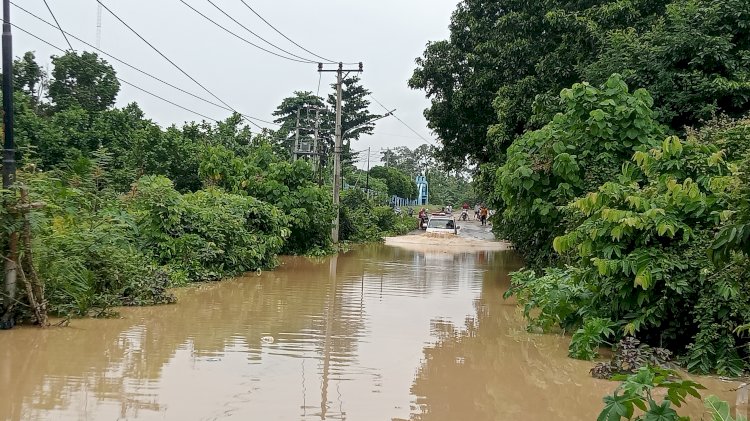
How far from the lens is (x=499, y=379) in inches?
295

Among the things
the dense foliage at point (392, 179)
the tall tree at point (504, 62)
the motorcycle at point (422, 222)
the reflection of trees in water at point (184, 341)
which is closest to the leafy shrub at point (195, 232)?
the reflection of trees in water at point (184, 341)

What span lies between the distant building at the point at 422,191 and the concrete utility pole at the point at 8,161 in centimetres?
7268

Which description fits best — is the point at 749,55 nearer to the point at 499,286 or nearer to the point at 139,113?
the point at 499,286

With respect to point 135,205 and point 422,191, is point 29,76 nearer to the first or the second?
point 135,205

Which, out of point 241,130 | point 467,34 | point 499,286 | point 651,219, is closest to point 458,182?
point 241,130

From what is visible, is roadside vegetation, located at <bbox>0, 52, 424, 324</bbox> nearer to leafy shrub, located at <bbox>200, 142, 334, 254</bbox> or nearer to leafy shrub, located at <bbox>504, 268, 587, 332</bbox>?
leafy shrub, located at <bbox>200, 142, 334, 254</bbox>

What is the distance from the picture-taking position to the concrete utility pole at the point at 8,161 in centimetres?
860

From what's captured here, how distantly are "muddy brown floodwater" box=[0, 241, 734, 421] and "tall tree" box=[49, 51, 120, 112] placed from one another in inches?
948

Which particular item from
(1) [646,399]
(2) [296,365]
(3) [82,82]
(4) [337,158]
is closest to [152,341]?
(2) [296,365]

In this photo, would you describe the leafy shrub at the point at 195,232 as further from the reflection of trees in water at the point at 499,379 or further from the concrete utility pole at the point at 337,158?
the concrete utility pole at the point at 337,158

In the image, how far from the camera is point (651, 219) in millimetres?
A: 7969

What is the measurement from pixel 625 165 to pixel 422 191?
237ft

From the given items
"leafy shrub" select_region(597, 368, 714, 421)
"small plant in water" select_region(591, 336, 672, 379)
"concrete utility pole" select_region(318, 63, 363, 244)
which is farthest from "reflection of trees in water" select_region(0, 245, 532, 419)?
"concrete utility pole" select_region(318, 63, 363, 244)

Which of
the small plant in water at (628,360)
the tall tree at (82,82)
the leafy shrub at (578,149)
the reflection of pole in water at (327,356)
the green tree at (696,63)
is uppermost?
the tall tree at (82,82)
